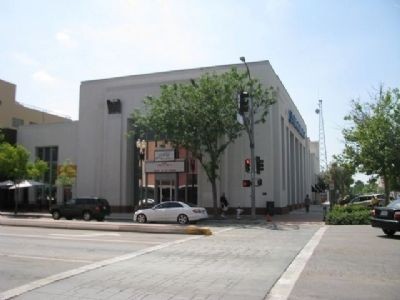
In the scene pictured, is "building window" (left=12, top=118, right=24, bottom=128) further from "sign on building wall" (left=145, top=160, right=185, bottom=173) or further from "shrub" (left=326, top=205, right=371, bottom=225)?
"shrub" (left=326, top=205, right=371, bottom=225)

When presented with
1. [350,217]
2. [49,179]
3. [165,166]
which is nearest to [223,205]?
[165,166]

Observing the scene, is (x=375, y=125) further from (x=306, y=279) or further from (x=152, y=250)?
(x=306, y=279)

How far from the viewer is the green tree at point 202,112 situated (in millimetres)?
31672

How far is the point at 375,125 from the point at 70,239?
2084 centimetres

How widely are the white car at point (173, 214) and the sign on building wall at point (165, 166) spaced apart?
29.8 feet

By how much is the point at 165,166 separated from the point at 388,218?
22571 millimetres

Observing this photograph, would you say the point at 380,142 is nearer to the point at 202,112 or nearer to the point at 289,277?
the point at 202,112

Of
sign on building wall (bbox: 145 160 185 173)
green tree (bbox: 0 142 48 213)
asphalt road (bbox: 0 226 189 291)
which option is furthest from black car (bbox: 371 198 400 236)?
green tree (bbox: 0 142 48 213)

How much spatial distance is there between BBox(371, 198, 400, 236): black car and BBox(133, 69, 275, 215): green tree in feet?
48.1

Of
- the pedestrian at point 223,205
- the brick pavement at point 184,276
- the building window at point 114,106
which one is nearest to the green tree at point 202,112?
the pedestrian at point 223,205

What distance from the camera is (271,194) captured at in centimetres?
3625

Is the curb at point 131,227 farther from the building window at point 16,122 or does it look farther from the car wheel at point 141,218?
the building window at point 16,122

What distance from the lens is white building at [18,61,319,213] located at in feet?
122

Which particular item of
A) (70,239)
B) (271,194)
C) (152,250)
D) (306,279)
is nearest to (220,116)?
(271,194)
